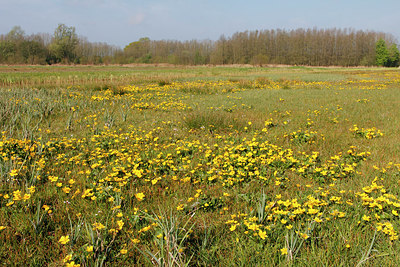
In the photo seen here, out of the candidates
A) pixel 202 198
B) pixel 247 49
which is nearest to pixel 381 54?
pixel 247 49

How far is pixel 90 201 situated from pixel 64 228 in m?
0.44

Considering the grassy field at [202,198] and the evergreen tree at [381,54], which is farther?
the evergreen tree at [381,54]

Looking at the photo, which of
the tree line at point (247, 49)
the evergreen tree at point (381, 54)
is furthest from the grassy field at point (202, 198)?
the evergreen tree at point (381, 54)

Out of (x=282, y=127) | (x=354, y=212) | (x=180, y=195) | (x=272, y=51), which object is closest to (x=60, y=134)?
(x=180, y=195)

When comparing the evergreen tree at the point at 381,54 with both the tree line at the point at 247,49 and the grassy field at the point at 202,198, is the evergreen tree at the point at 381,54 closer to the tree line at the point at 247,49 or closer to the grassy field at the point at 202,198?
the tree line at the point at 247,49

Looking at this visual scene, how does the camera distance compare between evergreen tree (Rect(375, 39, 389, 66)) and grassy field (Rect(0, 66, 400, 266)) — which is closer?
grassy field (Rect(0, 66, 400, 266))

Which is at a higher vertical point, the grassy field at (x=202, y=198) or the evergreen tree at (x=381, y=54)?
the evergreen tree at (x=381, y=54)

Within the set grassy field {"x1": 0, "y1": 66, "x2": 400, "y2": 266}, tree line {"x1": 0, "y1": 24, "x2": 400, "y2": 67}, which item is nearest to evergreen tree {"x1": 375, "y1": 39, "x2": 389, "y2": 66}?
tree line {"x1": 0, "y1": 24, "x2": 400, "y2": 67}

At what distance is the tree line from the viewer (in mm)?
69062

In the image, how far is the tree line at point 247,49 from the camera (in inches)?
2719

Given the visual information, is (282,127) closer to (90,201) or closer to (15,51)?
(90,201)

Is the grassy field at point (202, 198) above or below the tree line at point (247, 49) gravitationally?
below

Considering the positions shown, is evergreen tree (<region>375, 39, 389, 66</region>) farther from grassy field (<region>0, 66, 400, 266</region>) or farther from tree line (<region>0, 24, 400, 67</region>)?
grassy field (<region>0, 66, 400, 266</region>)

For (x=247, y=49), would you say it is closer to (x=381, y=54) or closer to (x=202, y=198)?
(x=381, y=54)
